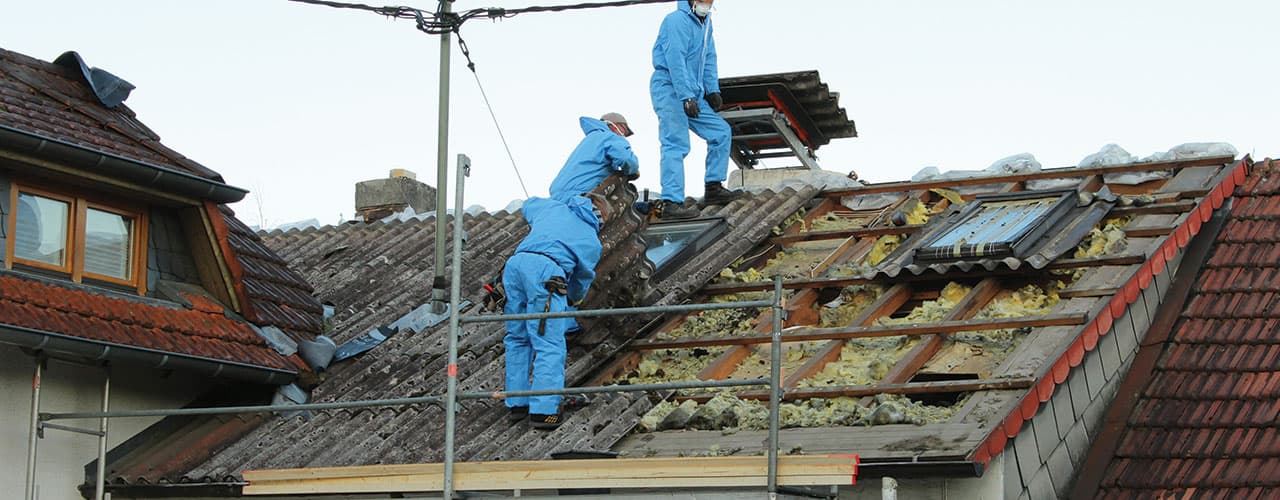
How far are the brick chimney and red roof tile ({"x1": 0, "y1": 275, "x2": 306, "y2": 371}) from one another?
4692 millimetres

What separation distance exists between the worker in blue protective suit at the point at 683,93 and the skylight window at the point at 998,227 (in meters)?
2.07

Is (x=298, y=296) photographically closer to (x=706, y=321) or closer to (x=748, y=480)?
(x=706, y=321)

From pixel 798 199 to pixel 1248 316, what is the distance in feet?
12.1

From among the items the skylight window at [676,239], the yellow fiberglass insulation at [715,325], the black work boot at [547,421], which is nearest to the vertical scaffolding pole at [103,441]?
the black work boot at [547,421]

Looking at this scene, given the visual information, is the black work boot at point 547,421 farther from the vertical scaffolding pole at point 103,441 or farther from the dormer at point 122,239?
the vertical scaffolding pole at point 103,441

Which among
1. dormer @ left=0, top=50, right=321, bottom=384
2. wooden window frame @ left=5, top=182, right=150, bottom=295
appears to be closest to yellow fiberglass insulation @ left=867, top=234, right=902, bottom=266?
dormer @ left=0, top=50, right=321, bottom=384

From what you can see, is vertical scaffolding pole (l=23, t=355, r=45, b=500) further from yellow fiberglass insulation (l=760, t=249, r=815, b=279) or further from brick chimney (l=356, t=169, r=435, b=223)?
brick chimney (l=356, t=169, r=435, b=223)

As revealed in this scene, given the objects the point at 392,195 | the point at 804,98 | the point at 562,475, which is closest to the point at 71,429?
the point at 562,475

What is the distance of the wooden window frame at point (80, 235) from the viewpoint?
9516 mm

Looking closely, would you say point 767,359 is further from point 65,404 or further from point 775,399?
point 65,404

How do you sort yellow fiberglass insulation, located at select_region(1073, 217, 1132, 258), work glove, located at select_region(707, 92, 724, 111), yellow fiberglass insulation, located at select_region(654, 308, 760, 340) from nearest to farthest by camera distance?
yellow fiberglass insulation, located at select_region(1073, 217, 1132, 258) < yellow fiberglass insulation, located at select_region(654, 308, 760, 340) < work glove, located at select_region(707, 92, 724, 111)

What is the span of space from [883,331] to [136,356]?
422 cm

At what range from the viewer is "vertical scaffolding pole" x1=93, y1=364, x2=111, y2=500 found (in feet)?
30.9

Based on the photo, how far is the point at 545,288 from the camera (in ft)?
29.7
